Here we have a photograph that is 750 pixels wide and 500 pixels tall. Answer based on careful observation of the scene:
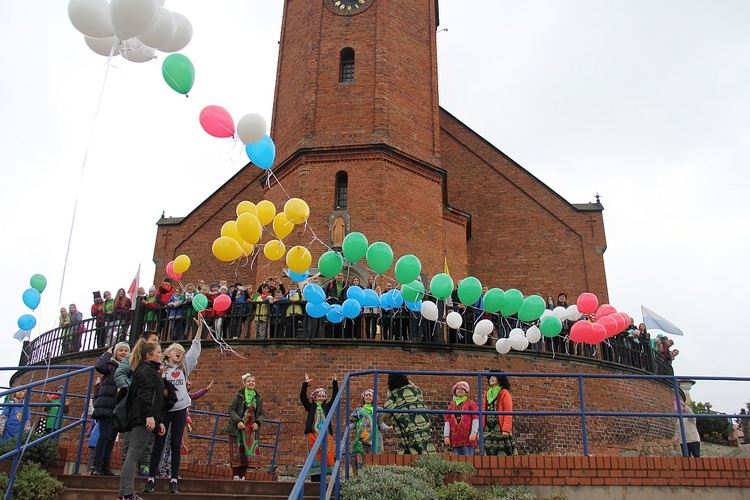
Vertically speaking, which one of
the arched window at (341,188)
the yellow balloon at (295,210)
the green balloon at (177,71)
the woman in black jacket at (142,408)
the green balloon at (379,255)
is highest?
the arched window at (341,188)

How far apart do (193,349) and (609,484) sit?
4913mm

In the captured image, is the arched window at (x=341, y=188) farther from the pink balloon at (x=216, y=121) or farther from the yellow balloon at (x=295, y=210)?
the pink balloon at (x=216, y=121)

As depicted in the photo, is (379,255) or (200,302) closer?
(379,255)

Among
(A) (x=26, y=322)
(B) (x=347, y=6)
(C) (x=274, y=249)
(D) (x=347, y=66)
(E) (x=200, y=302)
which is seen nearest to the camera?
(C) (x=274, y=249)

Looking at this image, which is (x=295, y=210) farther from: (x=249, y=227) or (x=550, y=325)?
(x=550, y=325)

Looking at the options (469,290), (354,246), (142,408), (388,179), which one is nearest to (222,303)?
(354,246)

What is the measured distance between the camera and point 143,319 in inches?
565

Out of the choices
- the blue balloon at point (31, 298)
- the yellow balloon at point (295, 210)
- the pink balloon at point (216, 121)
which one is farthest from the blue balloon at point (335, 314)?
the blue balloon at point (31, 298)

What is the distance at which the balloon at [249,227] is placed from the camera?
1097cm

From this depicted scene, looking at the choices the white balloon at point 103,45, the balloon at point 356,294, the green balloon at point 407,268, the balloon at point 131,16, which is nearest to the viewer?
the balloon at point 131,16

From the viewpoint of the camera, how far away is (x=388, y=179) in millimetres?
17594

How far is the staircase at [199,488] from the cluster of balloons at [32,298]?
8.15 m

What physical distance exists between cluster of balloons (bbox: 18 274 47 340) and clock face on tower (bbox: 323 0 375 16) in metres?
11.2

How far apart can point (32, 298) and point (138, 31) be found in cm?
917
